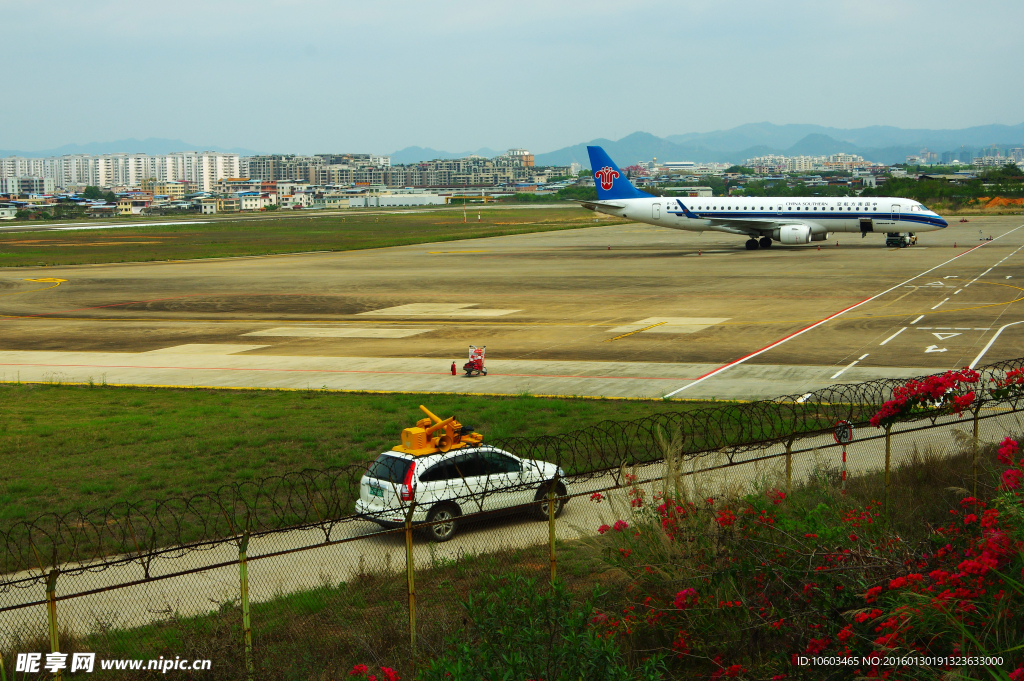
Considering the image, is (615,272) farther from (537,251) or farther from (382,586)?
(382,586)

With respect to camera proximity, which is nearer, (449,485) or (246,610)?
(246,610)

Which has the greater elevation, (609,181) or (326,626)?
(609,181)

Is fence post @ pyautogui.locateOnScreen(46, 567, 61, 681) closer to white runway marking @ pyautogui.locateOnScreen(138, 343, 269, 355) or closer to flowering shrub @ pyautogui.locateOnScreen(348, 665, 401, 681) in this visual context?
flowering shrub @ pyautogui.locateOnScreen(348, 665, 401, 681)

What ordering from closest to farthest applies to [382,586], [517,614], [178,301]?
[517,614]
[382,586]
[178,301]

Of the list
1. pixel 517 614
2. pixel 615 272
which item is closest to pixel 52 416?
pixel 517 614

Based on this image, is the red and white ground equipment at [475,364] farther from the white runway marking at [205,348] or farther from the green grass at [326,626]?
the green grass at [326,626]

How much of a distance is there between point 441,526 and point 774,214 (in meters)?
68.4

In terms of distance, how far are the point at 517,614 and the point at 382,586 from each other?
3779 millimetres

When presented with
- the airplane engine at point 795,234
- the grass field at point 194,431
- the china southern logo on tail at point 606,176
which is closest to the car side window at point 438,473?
the grass field at point 194,431

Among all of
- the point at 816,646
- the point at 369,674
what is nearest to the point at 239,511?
the point at 369,674

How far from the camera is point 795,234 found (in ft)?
247

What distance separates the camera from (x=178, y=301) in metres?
53.1

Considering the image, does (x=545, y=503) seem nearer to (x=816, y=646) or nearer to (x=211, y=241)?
(x=816, y=646)

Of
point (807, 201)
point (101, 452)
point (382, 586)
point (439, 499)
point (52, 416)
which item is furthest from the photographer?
point (807, 201)
